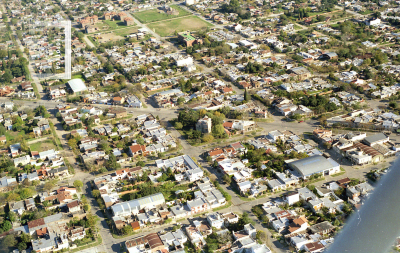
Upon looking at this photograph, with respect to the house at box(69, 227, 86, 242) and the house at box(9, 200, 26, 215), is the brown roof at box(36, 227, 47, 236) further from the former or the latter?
the house at box(9, 200, 26, 215)

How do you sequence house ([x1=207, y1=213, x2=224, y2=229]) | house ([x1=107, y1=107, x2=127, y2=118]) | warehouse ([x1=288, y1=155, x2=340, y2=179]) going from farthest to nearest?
1. house ([x1=107, y1=107, x2=127, y2=118])
2. warehouse ([x1=288, y1=155, x2=340, y2=179])
3. house ([x1=207, y1=213, x2=224, y2=229])

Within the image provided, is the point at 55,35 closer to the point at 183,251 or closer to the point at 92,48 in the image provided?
the point at 92,48

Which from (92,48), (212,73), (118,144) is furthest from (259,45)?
(118,144)

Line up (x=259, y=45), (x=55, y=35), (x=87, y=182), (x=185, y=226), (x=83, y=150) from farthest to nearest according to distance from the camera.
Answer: (x=55, y=35) → (x=259, y=45) → (x=83, y=150) → (x=87, y=182) → (x=185, y=226)

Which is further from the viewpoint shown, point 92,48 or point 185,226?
point 92,48

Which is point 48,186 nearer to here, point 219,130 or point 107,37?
point 219,130

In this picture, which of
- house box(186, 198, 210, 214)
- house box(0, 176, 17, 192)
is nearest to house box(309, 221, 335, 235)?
house box(186, 198, 210, 214)
